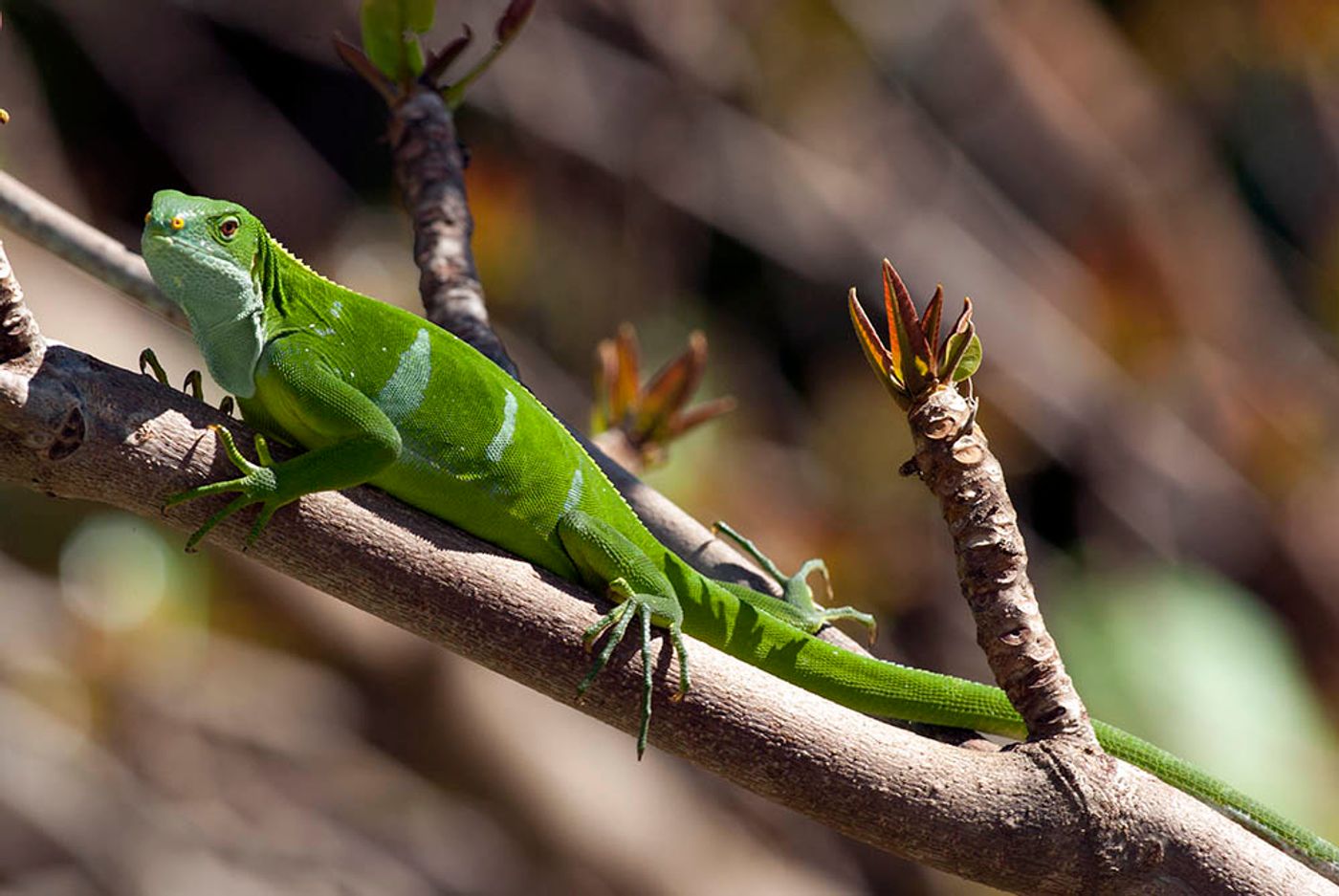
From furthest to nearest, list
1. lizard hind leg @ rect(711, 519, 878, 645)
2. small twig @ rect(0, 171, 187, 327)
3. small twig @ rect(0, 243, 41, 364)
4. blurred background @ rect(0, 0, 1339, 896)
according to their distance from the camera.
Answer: blurred background @ rect(0, 0, 1339, 896) < small twig @ rect(0, 171, 187, 327) < lizard hind leg @ rect(711, 519, 878, 645) < small twig @ rect(0, 243, 41, 364)

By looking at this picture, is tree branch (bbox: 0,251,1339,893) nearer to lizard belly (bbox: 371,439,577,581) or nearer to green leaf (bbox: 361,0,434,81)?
lizard belly (bbox: 371,439,577,581)

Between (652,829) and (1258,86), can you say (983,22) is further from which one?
(652,829)

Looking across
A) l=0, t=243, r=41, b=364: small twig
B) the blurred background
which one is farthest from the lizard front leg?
the blurred background

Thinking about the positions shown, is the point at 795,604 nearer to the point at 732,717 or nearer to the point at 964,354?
the point at 732,717

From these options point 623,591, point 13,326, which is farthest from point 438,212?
point 13,326

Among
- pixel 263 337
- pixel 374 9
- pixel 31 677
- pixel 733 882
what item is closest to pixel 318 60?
pixel 31 677

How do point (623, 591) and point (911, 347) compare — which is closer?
point (911, 347)

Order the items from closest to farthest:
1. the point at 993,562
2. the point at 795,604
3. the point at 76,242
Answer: the point at 993,562 < the point at 795,604 < the point at 76,242
